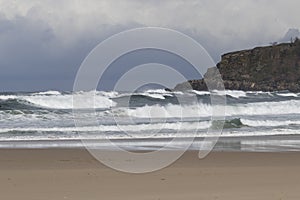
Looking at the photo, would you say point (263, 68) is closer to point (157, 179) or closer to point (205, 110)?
point (205, 110)

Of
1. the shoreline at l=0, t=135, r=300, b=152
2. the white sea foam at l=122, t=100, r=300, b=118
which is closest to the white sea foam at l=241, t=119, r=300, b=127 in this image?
the white sea foam at l=122, t=100, r=300, b=118

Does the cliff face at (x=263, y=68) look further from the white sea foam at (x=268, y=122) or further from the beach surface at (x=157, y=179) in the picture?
the beach surface at (x=157, y=179)

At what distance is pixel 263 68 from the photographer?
62281 millimetres

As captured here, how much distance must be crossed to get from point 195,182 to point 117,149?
5319 millimetres

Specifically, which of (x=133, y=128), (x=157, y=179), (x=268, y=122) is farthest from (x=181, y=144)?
(x=268, y=122)

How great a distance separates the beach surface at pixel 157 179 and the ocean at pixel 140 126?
110 inches

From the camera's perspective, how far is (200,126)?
2131 centimetres

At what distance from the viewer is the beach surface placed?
781 cm

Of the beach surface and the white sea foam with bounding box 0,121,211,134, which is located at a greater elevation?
the white sea foam with bounding box 0,121,211,134

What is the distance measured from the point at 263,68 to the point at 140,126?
141ft

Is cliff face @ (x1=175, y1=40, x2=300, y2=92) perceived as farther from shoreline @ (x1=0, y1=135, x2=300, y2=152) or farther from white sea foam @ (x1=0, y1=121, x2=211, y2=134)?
shoreline @ (x1=0, y1=135, x2=300, y2=152)

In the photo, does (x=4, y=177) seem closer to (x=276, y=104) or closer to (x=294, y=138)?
(x=294, y=138)

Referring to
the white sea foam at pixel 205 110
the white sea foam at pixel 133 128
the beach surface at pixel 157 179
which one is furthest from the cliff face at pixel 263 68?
the beach surface at pixel 157 179

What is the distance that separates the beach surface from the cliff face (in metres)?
44.3
